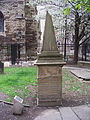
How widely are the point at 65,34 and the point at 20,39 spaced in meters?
5.71

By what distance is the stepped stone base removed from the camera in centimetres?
453

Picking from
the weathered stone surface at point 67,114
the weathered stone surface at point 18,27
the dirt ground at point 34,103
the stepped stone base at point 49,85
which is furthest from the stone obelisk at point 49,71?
the weathered stone surface at point 18,27

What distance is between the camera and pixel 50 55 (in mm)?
4480

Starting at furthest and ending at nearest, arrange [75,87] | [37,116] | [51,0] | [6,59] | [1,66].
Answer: [6,59], [51,0], [1,66], [75,87], [37,116]

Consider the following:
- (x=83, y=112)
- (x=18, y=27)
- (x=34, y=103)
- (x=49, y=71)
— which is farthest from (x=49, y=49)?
(x=18, y=27)

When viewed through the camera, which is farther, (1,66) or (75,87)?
(1,66)

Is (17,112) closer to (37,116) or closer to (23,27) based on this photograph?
(37,116)

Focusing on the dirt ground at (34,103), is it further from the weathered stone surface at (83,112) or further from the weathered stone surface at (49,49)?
the weathered stone surface at (49,49)

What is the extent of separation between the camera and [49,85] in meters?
4.60

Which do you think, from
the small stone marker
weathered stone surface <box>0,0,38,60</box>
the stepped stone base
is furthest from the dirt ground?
weathered stone surface <box>0,0,38,60</box>

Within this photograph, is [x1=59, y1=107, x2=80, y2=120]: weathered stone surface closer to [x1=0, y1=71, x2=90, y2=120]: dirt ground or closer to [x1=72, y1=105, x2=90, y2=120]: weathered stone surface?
[x1=72, y1=105, x2=90, y2=120]: weathered stone surface

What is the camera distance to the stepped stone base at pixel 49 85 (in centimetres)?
453

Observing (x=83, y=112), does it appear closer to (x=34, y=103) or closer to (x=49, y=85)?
(x=49, y=85)

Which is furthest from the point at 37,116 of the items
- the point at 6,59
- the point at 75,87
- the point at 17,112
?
the point at 6,59
